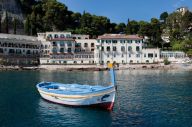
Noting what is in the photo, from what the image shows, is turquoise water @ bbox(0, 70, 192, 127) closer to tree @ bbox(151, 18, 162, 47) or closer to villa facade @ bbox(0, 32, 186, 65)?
villa facade @ bbox(0, 32, 186, 65)

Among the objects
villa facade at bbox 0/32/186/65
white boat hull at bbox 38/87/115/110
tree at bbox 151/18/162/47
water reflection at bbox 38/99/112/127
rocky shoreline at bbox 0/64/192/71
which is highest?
tree at bbox 151/18/162/47

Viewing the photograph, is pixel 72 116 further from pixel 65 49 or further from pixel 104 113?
pixel 65 49

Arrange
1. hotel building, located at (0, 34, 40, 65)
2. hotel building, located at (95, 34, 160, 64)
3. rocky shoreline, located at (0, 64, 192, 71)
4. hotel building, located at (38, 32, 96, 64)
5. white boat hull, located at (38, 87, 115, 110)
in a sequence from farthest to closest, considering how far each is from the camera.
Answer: hotel building, located at (95, 34, 160, 64) < hotel building, located at (38, 32, 96, 64) < hotel building, located at (0, 34, 40, 65) < rocky shoreline, located at (0, 64, 192, 71) < white boat hull, located at (38, 87, 115, 110)

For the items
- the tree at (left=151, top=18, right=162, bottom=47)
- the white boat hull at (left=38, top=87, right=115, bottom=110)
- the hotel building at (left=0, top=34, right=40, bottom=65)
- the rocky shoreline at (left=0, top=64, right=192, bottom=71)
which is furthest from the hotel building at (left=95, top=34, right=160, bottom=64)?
the white boat hull at (left=38, top=87, right=115, bottom=110)

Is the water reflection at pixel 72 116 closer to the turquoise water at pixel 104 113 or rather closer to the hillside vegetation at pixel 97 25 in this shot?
the turquoise water at pixel 104 113

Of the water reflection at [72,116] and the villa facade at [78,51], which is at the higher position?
the villa facade at [78,51]

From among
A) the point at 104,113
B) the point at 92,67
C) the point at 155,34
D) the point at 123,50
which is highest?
the point at 155,34

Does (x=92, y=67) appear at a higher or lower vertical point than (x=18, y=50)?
lower

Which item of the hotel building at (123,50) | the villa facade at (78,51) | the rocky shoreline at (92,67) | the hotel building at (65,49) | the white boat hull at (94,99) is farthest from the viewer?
the hotel building at (123,50)

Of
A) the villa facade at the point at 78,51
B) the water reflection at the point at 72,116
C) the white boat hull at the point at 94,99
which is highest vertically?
the villa facade at the point at 78,51

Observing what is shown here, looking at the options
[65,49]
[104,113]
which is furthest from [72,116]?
[65,49]

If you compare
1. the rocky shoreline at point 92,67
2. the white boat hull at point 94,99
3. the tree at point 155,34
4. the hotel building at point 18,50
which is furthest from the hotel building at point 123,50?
the white boat hull at point 94,99

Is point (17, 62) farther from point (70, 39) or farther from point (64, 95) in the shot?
point (64, 95)

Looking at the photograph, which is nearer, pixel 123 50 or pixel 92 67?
pixel 92 67
